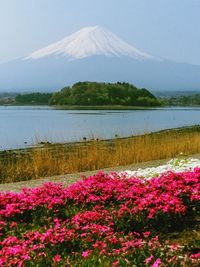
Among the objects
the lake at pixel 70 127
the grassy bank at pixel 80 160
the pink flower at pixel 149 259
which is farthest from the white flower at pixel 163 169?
the lake at pixel 70 127

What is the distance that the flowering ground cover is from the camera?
17.1 ft

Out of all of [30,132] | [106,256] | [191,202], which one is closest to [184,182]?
[191,202]

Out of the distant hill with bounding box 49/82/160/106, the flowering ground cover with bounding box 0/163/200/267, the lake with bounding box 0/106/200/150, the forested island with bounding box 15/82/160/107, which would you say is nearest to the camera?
the flowering ground cover with bounding box 0/163/200/267

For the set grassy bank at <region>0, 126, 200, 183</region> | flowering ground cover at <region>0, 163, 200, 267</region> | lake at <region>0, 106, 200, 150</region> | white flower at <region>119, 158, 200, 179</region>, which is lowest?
lake at <region>0, 106, 200, 150</region>

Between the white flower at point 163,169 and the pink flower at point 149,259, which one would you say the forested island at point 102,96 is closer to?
the white flower at point 163,169

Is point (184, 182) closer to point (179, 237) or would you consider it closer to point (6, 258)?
point (179, 237)

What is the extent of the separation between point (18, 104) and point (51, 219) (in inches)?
4031

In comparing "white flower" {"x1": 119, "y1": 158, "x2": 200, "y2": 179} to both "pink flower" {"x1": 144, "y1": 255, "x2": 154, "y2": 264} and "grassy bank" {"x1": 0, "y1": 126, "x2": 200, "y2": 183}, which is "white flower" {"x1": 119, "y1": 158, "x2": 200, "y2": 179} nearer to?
"grassy bank" {"x1": 0, "y1": 126, "x2": 200, "y2": 183}

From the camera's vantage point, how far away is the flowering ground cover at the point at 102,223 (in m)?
5.22

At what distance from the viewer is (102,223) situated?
22.2 feet

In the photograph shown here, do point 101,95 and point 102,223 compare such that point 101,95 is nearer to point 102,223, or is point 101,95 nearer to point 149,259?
point 102,223

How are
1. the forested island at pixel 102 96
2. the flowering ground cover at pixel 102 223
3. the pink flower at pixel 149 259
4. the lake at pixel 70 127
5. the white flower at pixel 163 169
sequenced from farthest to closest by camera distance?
the forested island at pixel 102 96
the lake at pixel 70 127
the white flower at pixel 163 169
the flowering ground cover at pixel 102 223
the pink flower at pixel 149 259

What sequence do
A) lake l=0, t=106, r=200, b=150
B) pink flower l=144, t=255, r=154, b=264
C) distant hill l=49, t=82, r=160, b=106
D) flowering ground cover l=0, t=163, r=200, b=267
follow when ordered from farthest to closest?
distant hill l=49, t=82, r=160, b=106 → lake l=0, t=106, r=200, b=150 → flowering ground cover l=0, t=163, r=200, b=267 → pink flower l=144, t=255, r=154, b=264

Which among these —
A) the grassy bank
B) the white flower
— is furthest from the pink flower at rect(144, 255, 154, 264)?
the grassy bank
